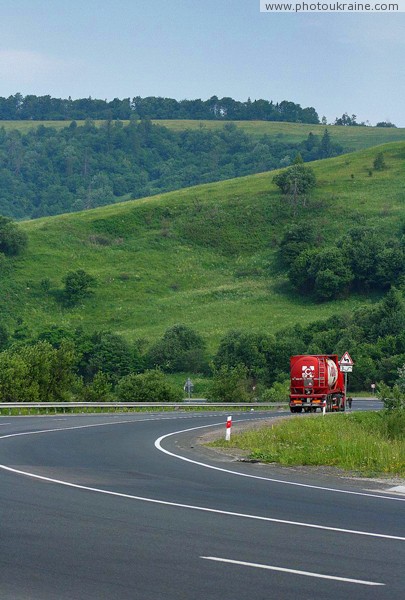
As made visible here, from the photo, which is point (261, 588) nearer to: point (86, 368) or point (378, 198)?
point (86, 368)

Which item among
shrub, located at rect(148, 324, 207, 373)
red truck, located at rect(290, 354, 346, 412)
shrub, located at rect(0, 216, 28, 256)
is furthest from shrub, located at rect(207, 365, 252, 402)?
shrub, located at rect(0, 216, 28, 256)

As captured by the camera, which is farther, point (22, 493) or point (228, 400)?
point (228, 400)

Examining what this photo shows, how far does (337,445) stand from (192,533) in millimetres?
11988

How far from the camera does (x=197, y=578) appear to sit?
32.4 feet

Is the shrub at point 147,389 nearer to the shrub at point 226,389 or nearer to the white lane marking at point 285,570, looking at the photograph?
the shrub at point 226,389

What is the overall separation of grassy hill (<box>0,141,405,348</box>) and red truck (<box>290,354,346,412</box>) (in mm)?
47841

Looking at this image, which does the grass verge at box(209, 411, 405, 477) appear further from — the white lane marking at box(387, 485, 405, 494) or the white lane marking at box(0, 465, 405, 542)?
the white lane marking at box(0, 465, 405, 542)

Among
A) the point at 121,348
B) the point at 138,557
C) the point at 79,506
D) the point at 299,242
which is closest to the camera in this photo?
the point at 138,557

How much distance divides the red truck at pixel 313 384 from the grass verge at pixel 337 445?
2359 cm

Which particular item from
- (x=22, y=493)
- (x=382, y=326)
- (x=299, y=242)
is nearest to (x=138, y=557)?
(x=22, y=493)

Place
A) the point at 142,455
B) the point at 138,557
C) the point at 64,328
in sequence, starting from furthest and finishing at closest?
the point at 64,328, the point at 142,455, the point at 138,557

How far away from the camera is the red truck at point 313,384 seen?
2240 inches

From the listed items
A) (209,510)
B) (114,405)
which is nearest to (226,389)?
(114,405)

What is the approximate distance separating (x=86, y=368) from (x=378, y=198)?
75.3 m
